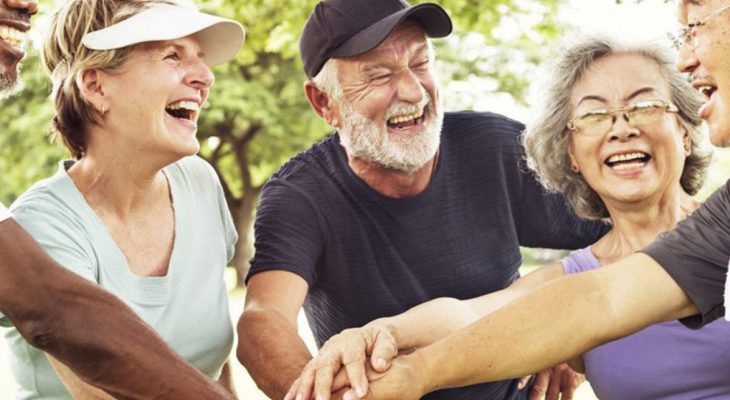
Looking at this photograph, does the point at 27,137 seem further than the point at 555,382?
Yes

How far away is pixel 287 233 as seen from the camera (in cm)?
334

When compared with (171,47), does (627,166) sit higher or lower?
lower

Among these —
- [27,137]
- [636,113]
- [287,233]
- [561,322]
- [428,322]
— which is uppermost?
[636,113]

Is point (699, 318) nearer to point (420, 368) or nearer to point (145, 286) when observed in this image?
point (420, 368)

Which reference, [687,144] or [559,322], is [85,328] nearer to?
[559,322]

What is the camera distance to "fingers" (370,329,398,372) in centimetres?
275

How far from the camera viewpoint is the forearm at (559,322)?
8.20 feet

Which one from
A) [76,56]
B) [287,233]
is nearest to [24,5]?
[76,56]

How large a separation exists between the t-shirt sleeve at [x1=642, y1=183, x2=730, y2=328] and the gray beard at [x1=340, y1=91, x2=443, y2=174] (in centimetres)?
117

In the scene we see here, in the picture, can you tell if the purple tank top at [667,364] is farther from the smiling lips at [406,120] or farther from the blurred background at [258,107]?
the blurred background at [258,107]

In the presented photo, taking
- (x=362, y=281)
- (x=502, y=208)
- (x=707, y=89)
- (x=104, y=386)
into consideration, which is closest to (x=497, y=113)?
(x=502, y=208)

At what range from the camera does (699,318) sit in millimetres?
2508

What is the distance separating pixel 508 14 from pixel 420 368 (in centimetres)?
739

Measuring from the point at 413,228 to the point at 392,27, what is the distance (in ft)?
2.34
